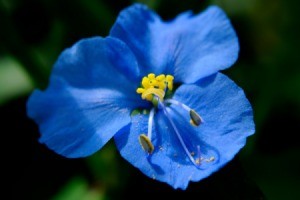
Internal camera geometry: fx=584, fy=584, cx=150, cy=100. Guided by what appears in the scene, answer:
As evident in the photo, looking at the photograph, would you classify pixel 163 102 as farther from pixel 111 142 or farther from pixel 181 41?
pixel 111 142

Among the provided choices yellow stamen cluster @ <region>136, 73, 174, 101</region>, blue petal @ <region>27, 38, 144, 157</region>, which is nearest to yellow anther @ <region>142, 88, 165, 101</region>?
yellow stamen cluster @ <region>136, 73, 174, 101</region>

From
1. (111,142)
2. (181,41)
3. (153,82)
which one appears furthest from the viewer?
(111,142)

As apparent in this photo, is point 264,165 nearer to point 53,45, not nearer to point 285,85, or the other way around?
point 285,85

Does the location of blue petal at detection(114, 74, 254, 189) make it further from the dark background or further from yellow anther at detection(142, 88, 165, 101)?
the dark background

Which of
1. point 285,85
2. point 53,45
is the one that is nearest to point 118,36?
point 53,45

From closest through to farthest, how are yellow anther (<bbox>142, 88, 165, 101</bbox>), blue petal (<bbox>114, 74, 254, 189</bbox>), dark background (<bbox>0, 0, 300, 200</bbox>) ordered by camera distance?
1. blue petal (<bbox>114, 74, 254, 189</bbox>)
2. yellow anther (<bbox>142, 88, 165, 101</bbox>)
3. dark background (<bbox>0, 0, 300, 200</bbox>)

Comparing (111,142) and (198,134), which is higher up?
(198,134)

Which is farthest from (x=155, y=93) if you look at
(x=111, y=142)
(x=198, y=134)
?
(x=111, y=142)

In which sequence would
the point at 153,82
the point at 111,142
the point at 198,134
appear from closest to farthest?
the point at 198,134
the point at 153,82
the point at 111,142
